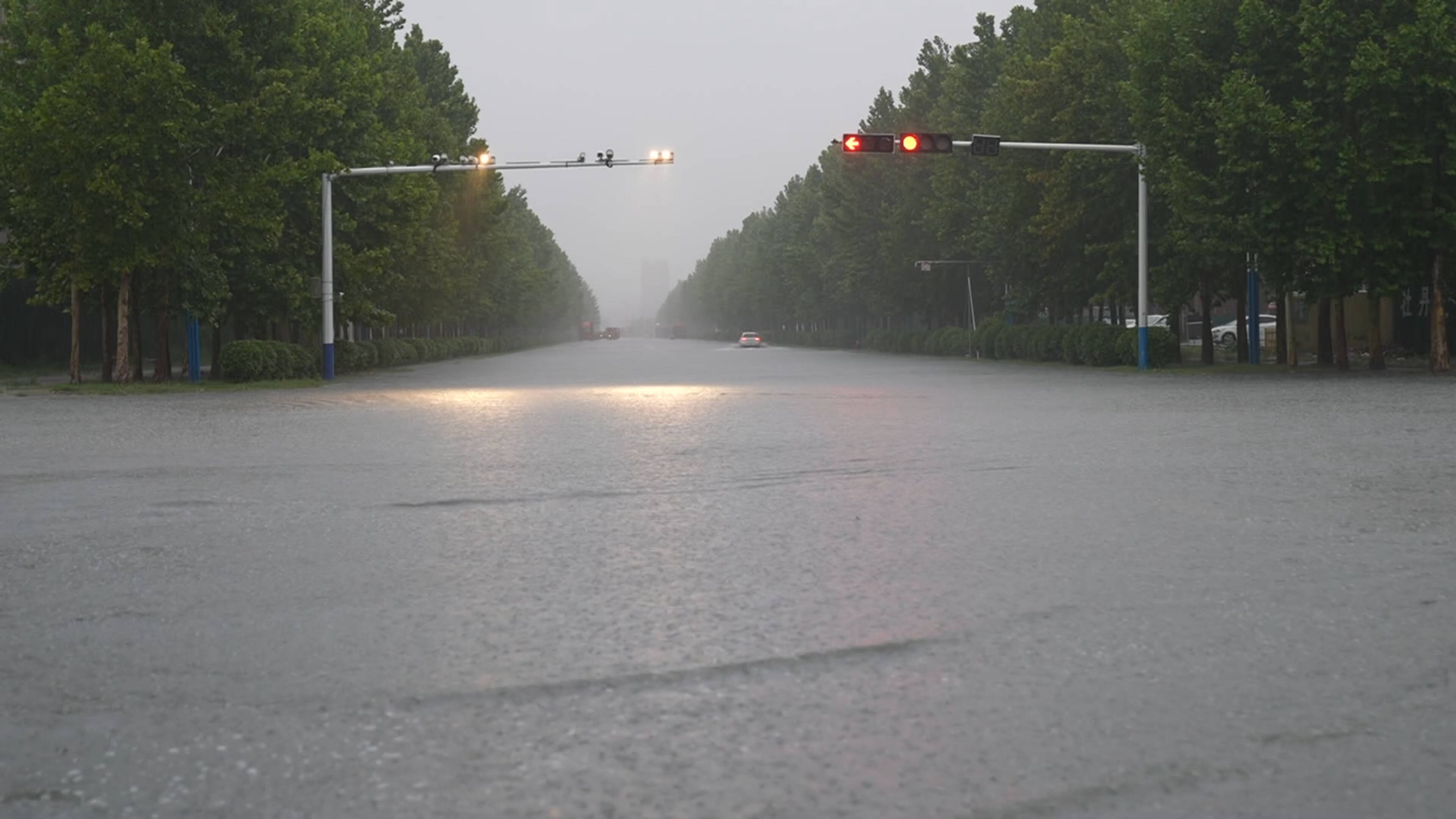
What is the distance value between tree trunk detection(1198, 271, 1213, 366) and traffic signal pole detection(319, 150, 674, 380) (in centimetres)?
1535

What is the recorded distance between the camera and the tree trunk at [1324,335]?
39.8 meters

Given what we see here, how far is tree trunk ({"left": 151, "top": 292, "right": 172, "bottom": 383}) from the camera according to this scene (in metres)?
36.2

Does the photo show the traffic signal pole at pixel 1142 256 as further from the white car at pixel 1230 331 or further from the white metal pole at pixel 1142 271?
the white car at pixel 1230 331

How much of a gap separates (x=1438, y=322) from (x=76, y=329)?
105 feet

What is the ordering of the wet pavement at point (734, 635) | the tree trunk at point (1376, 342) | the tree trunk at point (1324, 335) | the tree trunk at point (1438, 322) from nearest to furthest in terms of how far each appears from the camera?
1. the wet pavement at point (734, 635)
2. the tree trunk at point (1438, 322)
3. the tree trunk at point (1376, 342)
4. the tree trunk at point (1324, 335)

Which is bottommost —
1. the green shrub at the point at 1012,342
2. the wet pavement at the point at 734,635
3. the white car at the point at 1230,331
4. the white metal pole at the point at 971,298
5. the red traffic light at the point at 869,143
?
the wet pavement at the point at 734,635

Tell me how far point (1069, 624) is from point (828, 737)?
6.88 ft

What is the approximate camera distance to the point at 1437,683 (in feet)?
18.0

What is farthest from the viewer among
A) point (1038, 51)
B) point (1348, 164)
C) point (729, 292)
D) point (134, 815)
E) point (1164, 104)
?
point (729, 292)

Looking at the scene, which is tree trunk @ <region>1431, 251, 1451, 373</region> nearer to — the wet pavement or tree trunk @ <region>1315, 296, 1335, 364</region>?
tree trunk @ <region>1315, 296, 1335, 364</region>

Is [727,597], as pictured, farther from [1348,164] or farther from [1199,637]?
[1348,164]

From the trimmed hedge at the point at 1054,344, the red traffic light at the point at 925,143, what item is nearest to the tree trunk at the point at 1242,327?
the trimmed hedge at the point at 1054,344

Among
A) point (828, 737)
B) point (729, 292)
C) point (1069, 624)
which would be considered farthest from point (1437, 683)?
point (729, 292)

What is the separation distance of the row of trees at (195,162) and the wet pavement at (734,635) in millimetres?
20466
